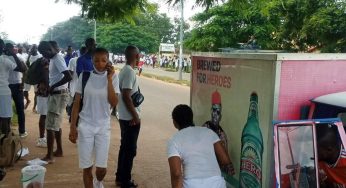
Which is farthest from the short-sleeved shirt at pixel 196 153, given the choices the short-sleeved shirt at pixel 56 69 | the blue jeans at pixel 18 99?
the blue jeans at pixel 18 99

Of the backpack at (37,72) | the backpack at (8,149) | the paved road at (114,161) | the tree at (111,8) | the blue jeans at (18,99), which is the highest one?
the tree at (111,8)

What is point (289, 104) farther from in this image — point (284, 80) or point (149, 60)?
point (149, 60)

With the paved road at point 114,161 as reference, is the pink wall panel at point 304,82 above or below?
above

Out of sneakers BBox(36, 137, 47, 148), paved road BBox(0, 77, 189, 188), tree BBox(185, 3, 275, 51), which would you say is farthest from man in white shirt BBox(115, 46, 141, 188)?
tree BBox(185, 3, 275, 51)

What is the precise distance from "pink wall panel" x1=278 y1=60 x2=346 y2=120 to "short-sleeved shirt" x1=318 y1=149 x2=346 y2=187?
1.31ft

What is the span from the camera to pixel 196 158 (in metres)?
3.41

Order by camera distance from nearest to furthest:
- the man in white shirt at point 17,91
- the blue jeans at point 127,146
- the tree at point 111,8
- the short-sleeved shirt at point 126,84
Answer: the short-sleeved shirt at point 126,84 → the blue jeans at point 127,146 → the tree at point 111,8 → the man in white shirt at point 17,91

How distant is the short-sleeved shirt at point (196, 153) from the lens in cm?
341

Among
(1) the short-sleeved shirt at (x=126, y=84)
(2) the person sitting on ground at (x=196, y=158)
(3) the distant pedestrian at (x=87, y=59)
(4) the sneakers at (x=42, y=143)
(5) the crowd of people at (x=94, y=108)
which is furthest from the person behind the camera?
(4) the sneakers at (x=42, y=143)

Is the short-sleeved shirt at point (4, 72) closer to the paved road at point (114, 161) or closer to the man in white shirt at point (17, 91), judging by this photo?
the man in white shirt at point (17, 91)

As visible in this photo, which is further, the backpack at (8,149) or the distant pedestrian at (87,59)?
the distant pedestrian at (87,59)

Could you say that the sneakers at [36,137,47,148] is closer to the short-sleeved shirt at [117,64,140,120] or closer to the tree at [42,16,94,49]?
the short-sleeved shirt at [117,64,140,120]

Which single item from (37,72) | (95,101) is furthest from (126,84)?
(37,72)

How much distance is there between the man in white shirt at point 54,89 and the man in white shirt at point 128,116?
1.40 m
